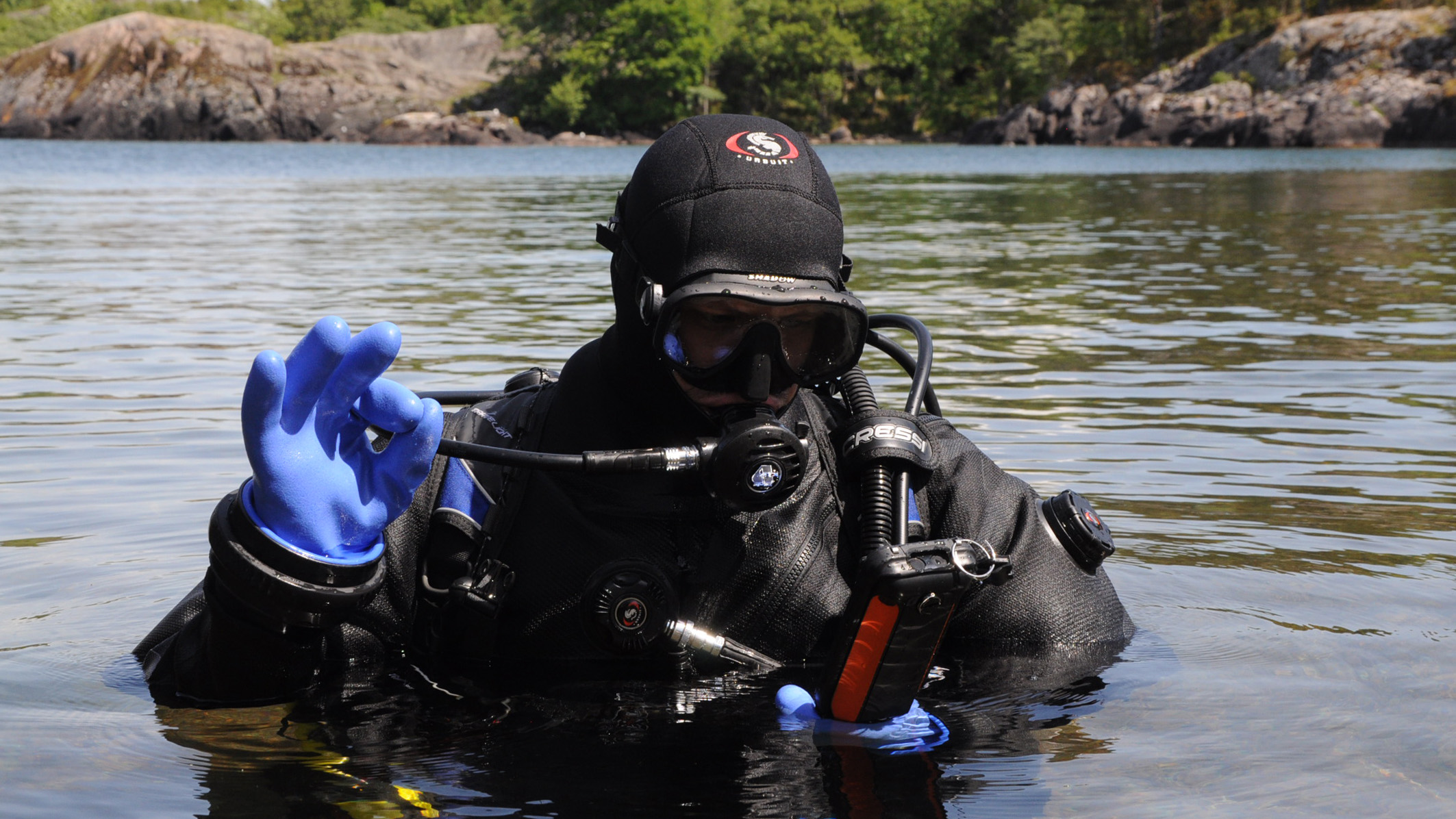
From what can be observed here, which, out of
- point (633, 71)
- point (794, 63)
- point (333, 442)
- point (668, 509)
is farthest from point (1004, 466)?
point (794, 63)

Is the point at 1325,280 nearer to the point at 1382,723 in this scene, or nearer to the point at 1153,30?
the point at 1382,723

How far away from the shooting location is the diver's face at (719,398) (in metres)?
2.33

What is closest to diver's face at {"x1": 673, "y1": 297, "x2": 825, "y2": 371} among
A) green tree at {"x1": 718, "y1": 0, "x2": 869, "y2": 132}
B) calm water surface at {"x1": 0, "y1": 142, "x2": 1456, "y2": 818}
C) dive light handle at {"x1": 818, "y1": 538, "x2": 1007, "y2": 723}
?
dive light handle at {"x1": 818, "y1": 538, "x2": 1007, "y2": 723}

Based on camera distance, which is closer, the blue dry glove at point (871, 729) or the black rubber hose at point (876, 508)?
the black rubber hose at point (876, 508)

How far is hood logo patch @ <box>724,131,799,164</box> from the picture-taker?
2.46 meters

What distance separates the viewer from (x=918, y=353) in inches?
105

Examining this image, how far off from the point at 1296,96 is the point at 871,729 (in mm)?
52075

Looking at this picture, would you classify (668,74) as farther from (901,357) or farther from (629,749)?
(629,749)

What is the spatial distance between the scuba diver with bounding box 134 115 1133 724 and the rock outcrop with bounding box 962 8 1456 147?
156ft

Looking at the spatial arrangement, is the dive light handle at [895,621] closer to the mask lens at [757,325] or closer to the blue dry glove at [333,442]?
the mask lens at [757,325]

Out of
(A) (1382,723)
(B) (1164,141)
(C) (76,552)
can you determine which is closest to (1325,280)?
(A) (1382,723)

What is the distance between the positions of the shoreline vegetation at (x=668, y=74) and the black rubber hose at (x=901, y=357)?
54741 mm

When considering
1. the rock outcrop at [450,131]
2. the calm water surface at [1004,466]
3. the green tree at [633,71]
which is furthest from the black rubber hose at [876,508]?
the green tree at [633,71]

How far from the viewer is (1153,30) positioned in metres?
66.8
